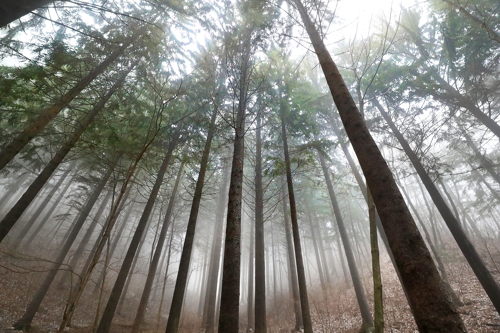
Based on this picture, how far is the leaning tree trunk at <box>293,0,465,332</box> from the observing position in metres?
1.73

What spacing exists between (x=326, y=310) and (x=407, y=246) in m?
12.9

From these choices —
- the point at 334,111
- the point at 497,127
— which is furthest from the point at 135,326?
the point at 497,127

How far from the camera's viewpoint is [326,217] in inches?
890

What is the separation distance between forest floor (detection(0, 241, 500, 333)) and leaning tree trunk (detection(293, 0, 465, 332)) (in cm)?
585

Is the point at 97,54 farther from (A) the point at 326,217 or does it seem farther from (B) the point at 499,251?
(B) the point at 499,251

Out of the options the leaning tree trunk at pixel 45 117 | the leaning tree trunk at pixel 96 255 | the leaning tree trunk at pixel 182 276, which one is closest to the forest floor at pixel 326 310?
the leaning tree trunk at pixel 45 117

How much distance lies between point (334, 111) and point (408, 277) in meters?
12.7

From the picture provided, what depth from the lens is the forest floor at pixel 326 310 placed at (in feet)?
27.0

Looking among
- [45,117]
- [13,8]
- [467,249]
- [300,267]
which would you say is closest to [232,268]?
[300,267]

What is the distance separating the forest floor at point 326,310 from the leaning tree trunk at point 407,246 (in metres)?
5.85

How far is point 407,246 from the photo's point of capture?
206 cm

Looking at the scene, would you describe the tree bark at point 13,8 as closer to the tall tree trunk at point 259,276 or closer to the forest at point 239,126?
the forest at point 239,126

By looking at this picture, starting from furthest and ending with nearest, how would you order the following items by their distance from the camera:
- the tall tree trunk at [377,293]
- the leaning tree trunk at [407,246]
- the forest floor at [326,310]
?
the forest floor at [326,310] < the tall tree trunk at [377,293] < the leaning tree trunk at [407,246]

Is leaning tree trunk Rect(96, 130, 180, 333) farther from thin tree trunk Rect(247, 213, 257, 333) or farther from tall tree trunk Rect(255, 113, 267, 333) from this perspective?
thin tree trunk Rect(247, 213, 257, 333)
